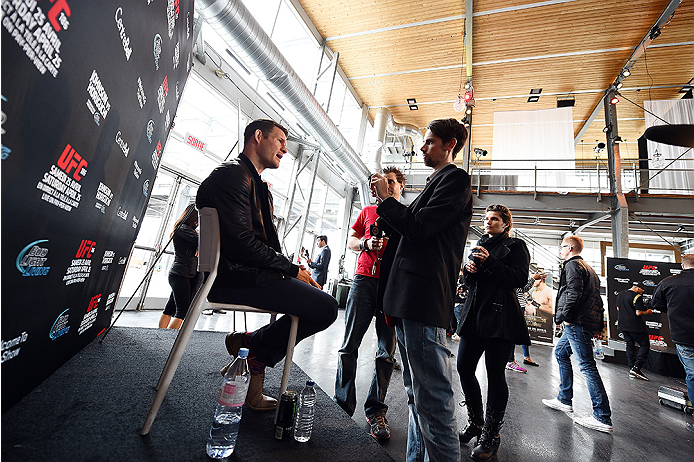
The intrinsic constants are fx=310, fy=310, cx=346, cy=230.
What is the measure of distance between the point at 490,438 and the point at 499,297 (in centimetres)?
78

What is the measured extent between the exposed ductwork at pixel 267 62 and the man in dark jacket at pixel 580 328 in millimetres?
4599

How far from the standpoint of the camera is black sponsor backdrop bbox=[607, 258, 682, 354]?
580 centimetres

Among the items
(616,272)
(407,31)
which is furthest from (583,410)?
(407,31)

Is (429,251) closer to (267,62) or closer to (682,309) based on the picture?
(682,309)

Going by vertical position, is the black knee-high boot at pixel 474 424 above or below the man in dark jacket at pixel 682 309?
below

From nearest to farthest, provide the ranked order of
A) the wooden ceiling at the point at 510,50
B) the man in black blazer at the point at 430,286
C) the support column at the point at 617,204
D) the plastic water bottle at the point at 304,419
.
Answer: the man in black blazer at the point at 430,286 < the plastic water bottle at the point at 304,419 < the wooden ceiling at the point at 510,50 < the support column at the point at 617,204

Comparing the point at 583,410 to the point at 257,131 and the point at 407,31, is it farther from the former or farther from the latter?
the point at 407,31

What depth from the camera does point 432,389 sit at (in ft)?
3.73

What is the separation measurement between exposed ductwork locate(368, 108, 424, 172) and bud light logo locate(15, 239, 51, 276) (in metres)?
8.75

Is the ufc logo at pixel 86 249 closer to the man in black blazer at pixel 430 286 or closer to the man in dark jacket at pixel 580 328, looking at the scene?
the man in black blazer at pixel 430 286

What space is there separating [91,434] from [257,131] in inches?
58.3

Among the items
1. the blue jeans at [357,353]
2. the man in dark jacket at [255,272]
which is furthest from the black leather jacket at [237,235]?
the blue jeans at [357,353]

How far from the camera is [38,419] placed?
3.84ft

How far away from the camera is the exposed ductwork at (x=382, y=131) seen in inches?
378
